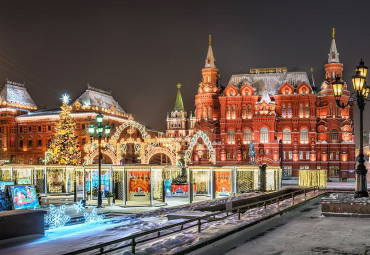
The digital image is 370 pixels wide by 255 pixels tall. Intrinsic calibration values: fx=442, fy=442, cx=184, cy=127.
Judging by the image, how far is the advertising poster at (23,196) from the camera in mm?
18266

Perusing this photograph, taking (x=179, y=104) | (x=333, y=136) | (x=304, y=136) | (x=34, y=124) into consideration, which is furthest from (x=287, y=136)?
(x=179, y=104)

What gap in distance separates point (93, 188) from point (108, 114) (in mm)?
52666

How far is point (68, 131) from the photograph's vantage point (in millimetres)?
46969

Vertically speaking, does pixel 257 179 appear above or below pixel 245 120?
below

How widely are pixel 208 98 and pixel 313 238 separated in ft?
211

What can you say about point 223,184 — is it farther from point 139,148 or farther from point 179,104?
point 179,104

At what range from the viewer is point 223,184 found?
30.0 m

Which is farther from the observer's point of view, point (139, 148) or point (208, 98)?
point (208, 98)

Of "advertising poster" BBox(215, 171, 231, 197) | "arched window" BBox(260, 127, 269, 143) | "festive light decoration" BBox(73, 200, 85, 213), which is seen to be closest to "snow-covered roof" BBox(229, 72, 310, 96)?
"arched window" BBox(260, 127, 269, 143)

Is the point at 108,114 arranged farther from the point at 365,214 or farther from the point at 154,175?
the point at 365,214

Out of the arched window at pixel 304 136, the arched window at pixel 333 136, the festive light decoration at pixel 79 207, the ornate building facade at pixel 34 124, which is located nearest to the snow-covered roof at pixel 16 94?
the ornate building facade at pixel 34 124

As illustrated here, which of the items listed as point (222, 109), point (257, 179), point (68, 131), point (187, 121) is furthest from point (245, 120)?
point (187, 121)

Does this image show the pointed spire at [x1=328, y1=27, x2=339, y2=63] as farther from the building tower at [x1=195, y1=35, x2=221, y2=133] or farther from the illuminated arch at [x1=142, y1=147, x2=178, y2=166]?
the illuminated arch at [x1=142, y1=147, x2=178, y2=166]

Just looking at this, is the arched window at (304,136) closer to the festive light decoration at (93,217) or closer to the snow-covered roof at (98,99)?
the snow-covered roof at (98,99)
